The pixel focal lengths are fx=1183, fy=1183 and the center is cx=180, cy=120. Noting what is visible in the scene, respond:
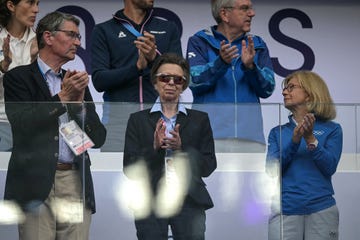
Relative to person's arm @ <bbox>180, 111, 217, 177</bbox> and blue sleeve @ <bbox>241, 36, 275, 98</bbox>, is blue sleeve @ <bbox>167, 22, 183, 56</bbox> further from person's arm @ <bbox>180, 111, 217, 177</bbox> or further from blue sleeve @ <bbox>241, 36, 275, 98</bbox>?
person's arm @ <bbox>180, 111, 217, 177</bbox>

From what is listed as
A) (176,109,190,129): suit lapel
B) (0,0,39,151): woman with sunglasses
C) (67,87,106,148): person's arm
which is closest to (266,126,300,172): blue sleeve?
(176,109,190,129): suit lapel

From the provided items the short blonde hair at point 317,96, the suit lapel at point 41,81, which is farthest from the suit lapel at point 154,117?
the short blonde hair at point 317,96

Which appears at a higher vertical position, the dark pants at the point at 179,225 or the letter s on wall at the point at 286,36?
the letter s on wall at the point at 286,36

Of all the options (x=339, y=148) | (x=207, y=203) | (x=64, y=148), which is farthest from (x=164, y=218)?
(x=339, y=148)

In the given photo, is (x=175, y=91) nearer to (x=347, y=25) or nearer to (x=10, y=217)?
(x=10, y=217)

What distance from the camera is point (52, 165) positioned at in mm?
6867

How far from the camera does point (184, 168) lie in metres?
6.89

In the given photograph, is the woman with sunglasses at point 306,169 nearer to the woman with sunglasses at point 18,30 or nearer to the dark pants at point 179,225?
the dark pants at point 179,225

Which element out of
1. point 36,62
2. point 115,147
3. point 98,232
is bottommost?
point 98,232

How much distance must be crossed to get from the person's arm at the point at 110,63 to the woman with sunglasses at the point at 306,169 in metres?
1.16

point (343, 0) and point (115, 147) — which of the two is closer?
point (115, 147)

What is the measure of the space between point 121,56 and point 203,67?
1.95 ft

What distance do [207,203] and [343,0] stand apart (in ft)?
14.3

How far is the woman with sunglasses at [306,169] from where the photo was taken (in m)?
6.98
